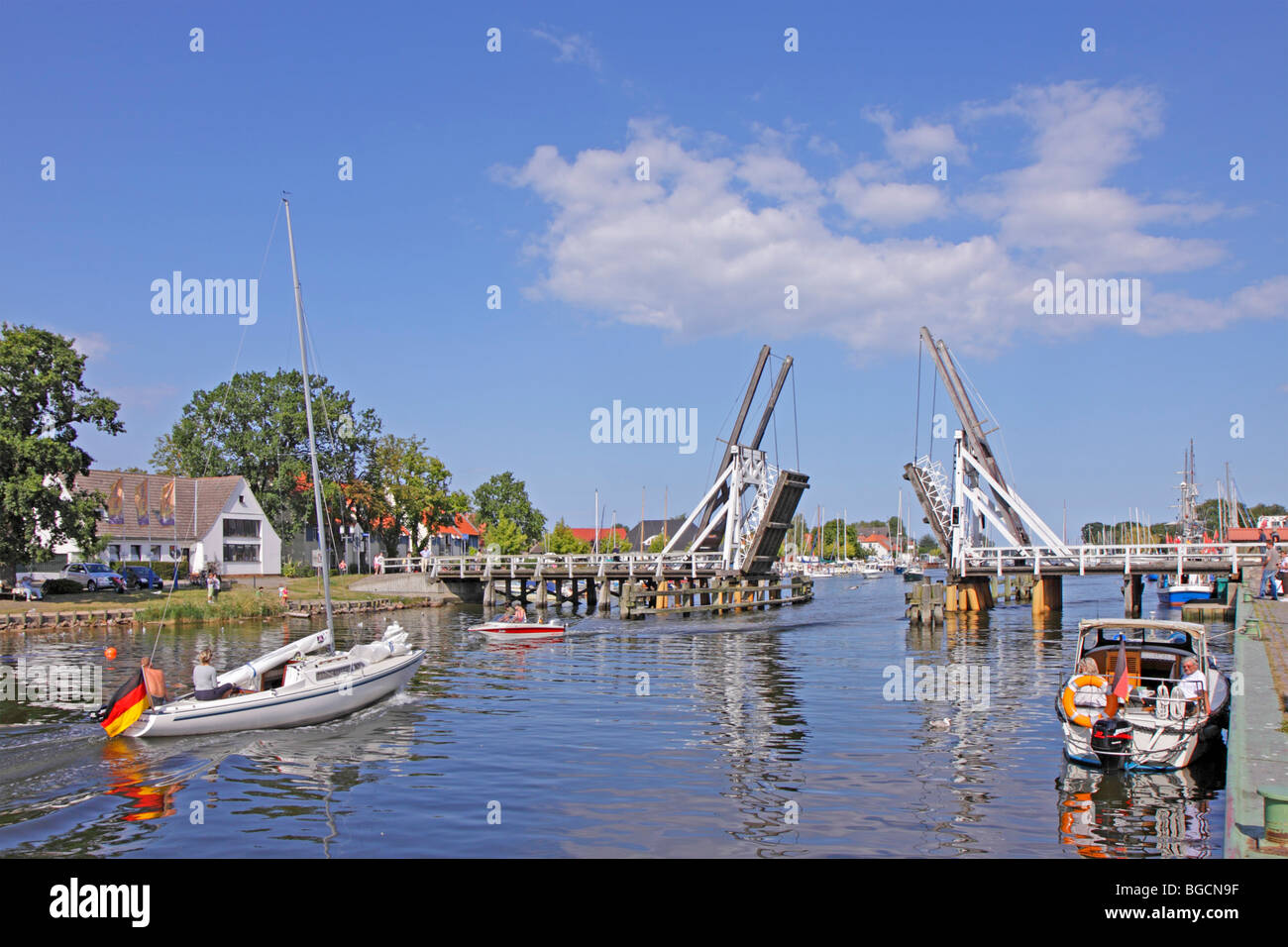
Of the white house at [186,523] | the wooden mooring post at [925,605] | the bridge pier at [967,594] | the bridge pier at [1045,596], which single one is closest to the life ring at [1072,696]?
the wooden mooring post at [925,605]

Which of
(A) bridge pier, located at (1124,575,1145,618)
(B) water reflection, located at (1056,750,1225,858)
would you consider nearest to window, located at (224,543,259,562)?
(A) bridge pier, located at (1124,575,1145,618)

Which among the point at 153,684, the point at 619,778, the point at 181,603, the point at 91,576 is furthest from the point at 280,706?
the point at 91,576


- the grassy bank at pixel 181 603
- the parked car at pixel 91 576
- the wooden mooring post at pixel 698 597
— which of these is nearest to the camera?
the grassy bank at pixel 181 603

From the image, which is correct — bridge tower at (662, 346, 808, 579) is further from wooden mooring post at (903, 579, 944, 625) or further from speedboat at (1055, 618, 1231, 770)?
speedboat at (1055, 618, 1231, 770)

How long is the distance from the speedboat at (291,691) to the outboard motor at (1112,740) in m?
15.3

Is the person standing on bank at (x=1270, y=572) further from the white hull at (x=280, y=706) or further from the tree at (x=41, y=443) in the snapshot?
the tree at (x=41, y=443)

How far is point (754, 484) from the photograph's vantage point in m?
58.0

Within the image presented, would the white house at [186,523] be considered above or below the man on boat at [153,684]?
above

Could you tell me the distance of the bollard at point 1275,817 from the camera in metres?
8.84

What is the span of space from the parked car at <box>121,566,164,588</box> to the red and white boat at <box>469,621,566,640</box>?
26.5 metres

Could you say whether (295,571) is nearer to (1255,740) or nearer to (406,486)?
(406,486)

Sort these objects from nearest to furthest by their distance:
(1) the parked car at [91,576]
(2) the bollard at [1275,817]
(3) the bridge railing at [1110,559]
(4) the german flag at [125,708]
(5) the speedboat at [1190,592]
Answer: (2) the bollard at [1275,817], (4) the german flag at [125,708], (3) the bridge railing at [1110,559], (5) the speedboat at [1190,592], (1) the parked car at [91,576]

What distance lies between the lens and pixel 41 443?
149 feet
